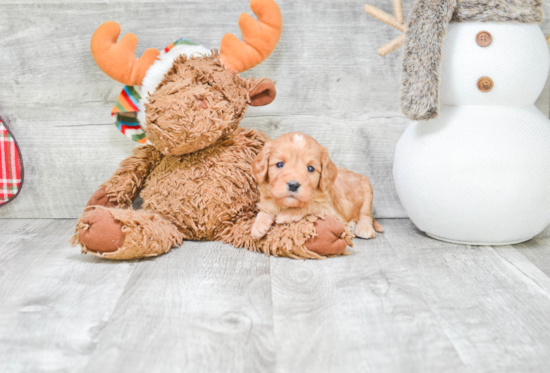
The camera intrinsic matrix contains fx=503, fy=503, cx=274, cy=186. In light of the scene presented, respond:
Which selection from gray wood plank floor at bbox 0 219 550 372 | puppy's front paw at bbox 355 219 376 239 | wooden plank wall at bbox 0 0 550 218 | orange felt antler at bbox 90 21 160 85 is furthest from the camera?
wooden plank wall at bbox 0 0 550 218

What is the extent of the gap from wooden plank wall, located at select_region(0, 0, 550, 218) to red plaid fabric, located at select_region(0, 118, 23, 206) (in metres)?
0.03

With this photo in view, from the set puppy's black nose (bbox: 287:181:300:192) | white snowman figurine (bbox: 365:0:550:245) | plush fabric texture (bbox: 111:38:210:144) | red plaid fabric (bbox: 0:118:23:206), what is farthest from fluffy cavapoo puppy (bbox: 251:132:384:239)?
red plaid fabric (bbox: 0:118:23:206)

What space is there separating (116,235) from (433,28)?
1021mm

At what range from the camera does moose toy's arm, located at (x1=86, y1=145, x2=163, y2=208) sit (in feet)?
5.34

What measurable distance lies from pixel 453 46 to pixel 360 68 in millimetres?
431

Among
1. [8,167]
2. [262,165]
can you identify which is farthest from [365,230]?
[8,167]

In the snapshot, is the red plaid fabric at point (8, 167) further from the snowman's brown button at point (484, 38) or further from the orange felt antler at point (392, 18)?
the snowman's brown button at point (484, 38)

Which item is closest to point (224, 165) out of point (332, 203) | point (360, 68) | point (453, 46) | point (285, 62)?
point (332, 203)

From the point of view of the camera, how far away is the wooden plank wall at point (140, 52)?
1.74 m

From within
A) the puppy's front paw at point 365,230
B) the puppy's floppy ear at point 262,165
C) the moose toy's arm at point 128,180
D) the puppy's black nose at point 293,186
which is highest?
the puppy's floppy ear at point 262,165

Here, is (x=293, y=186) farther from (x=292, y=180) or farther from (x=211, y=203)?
(x=211, y=203)

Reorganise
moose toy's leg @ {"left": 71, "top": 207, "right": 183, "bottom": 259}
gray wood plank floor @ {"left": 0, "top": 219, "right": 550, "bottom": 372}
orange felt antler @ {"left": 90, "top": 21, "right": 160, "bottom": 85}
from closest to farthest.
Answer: gray wood plank floor @ {"left": 0, "top": 219, "right": 550, "bottom": 372} < moose toy's leg @ {"left": 71, "top": 207, "right": 183, "bottom": 259} < orange felt antler @ {"left": 90, "top": 21, "right": 160, "bottom": 85}

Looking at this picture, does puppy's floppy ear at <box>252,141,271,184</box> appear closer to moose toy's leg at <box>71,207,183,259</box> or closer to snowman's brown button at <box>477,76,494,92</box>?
moose toy's leg at <box>71,207,183,259</box>

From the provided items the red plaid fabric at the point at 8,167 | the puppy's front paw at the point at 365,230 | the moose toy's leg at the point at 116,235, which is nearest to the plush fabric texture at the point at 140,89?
the moose toy's leg at the point at 116,235
